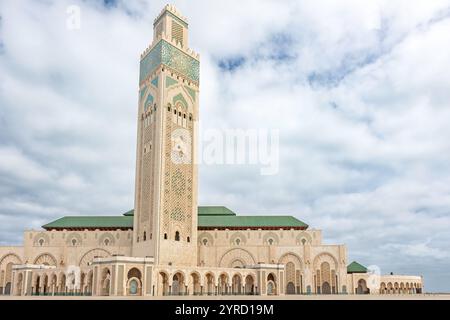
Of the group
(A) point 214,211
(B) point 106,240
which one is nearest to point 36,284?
(B) point 106,240

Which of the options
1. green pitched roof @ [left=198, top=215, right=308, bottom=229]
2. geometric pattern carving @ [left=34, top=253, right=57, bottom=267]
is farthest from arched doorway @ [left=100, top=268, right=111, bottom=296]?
geometric pattern carving @ [left=34, top=253, right=57, bottom=267]

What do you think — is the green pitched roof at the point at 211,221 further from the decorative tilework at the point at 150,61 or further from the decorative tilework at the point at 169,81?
the decorative tilework at the point at 150,61

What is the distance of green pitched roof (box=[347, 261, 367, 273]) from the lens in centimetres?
4866

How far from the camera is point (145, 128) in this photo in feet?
153

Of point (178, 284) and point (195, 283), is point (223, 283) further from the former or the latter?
point (178, 284)

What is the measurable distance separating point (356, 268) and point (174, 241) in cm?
2017

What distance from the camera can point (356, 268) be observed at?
49.0m

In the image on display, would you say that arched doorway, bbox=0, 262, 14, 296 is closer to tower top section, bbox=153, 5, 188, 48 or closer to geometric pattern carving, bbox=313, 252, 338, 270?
tower top section, bbox=153, 5, 188, 48

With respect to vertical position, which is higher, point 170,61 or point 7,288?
point 170,61

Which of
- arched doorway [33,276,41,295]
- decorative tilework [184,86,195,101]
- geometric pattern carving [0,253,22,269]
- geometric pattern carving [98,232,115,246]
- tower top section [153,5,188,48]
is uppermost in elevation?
tower top section [153,5,188,48]

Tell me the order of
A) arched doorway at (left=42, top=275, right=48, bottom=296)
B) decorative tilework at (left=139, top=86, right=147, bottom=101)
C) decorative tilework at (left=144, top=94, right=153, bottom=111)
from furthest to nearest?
Answer: decorative tilework at (left=139, top=86, right=147, bottom=101)
decorative tilework at (left=144, top=94, right=153, bottom=111)
arched doorway at (left=42, top=275, right=48, bottom=296)

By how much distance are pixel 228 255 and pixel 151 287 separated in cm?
1349

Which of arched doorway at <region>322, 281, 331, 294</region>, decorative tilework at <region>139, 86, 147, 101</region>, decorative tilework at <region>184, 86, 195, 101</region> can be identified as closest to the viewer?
arched doorway at <region>322, 281, 331, 294</region>

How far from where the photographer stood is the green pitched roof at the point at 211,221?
163ft
